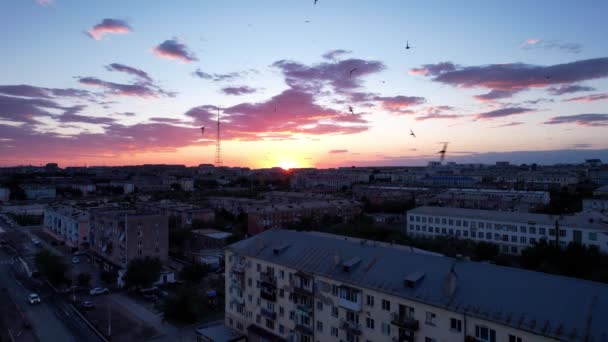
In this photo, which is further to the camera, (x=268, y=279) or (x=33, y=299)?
(x=33, y=299)

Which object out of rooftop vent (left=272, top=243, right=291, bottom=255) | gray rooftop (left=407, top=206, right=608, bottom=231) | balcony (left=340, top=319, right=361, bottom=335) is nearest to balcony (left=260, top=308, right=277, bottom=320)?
rooftop vent (left=272, top=243, right=291, bottom=255)

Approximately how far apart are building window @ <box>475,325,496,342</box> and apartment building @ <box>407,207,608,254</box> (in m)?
17.3

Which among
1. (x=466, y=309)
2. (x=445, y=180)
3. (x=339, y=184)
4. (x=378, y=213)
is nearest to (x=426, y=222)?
(x=378, y=213)

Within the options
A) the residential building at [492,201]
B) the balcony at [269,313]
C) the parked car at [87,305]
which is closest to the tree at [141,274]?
the parked car at [87,305]

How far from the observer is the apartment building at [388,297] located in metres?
6.61

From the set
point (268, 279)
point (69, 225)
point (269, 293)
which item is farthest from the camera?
point (69, 225)

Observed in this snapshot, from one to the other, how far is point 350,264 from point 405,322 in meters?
1.93

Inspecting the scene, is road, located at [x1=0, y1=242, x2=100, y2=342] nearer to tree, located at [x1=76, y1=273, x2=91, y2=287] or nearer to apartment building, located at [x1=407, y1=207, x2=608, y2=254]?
tree, located at [x1=76, y1=273, x2=91, y2=287]

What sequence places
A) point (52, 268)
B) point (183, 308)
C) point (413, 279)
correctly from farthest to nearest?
1. point (52, 268)
2. point (183, 308)
3. point (413, 279)

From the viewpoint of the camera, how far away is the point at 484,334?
692cm

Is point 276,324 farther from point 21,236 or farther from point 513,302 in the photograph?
point 21,236

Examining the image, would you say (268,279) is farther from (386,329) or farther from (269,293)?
(386,329)

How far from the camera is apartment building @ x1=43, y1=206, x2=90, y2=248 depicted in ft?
82.2

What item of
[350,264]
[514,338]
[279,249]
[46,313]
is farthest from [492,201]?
[46,313]
